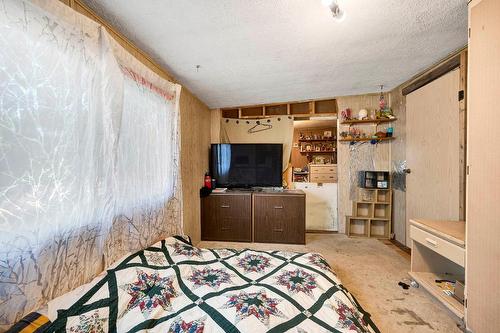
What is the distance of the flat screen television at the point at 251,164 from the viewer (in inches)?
127

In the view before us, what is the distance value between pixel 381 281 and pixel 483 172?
4.35ft

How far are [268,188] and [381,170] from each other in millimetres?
1833

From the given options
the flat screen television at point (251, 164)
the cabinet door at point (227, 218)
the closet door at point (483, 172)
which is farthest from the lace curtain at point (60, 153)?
the closet door at point (483, 172)

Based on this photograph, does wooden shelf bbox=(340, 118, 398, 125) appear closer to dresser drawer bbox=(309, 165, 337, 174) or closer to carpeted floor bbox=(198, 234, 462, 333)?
dresser drawer bbox=(309, 165, 337, 174)

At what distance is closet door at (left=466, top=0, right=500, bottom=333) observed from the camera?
3.70 feet

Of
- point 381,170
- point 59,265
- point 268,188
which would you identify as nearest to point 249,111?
point 268,188

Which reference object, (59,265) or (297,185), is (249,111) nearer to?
(297,185)

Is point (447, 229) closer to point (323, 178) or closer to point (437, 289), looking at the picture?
point (437, 289)

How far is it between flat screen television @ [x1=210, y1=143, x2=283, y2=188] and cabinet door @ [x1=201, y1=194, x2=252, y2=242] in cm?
33

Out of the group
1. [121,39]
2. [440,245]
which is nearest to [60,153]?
[121,39]

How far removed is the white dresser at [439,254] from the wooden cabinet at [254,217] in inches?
51.6

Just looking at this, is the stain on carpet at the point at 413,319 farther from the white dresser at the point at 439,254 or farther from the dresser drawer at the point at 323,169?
the dresser drawer at the point at 323,169

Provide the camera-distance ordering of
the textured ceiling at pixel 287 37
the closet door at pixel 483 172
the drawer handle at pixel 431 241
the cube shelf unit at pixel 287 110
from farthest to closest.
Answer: the cube shelf unit at pixel 287 110 < the drawer handle at pixel 431 241 < the textured ceiling at pixel 287 37 < the closet door at pixel 483 172

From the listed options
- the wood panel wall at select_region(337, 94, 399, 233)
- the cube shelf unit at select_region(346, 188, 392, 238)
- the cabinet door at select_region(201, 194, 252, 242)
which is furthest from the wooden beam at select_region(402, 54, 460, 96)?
the cabinet door at select_region(201, 194, 252, 242)
